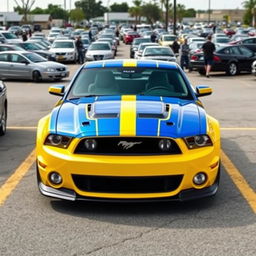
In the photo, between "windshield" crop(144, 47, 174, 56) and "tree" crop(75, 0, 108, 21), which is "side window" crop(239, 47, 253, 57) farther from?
"tree" crop(75, 0, 108, 21)

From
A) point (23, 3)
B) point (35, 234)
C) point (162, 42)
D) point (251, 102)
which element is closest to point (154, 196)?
point (35, 234)

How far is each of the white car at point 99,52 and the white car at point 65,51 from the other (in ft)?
3.46

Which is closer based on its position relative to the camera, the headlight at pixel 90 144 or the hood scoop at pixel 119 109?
the headlight at pixel 90 144

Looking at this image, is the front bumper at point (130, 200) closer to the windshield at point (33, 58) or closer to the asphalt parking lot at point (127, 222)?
the asphalt parking lot at point (127, 222)

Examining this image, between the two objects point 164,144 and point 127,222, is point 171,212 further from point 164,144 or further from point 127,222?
point 164,144

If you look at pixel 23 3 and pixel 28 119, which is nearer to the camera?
pixel 28 119

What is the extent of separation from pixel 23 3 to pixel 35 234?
3424 inches

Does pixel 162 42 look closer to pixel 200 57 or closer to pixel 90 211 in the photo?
pixel 200 57

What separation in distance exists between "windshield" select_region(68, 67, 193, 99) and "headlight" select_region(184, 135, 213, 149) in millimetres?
1268

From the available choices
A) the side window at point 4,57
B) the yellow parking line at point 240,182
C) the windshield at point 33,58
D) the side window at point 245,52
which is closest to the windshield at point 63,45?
the windshield at point 33,58

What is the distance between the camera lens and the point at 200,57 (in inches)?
989

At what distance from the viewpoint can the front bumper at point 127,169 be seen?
5.16 m

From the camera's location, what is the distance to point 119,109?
19.4 ft

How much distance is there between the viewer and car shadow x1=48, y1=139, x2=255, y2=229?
16.9ft
